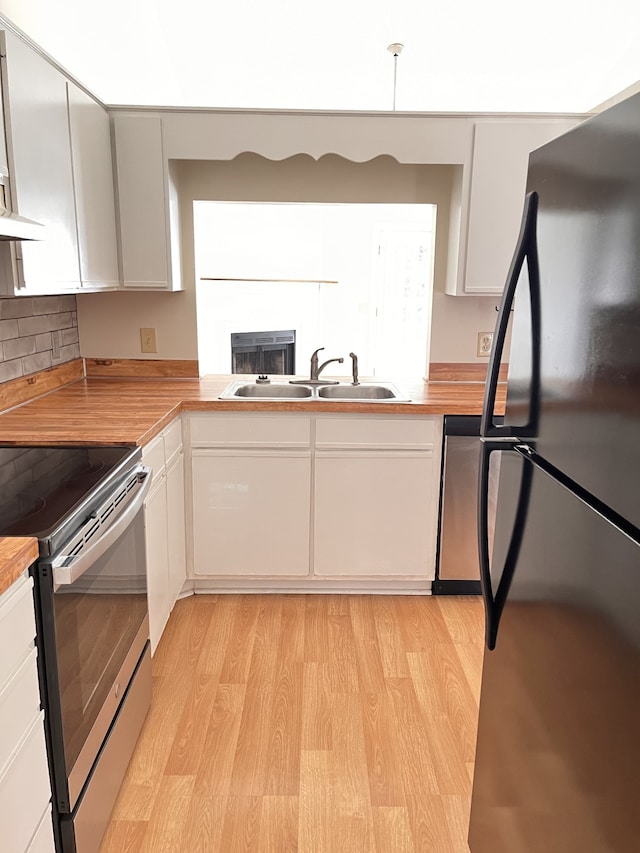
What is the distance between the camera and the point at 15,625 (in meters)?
1.16

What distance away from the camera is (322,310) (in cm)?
633

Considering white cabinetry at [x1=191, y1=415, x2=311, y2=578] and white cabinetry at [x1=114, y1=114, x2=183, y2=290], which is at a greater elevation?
white cabinetry at [x1=114, y1=114, x2=183, y2=290]

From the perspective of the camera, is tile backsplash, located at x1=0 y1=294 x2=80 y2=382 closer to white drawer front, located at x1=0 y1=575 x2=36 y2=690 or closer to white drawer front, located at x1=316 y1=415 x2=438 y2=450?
white drawer front, located at x1=316 y1=415 x2=438 y2=450

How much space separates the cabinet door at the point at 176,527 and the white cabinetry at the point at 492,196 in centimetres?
151

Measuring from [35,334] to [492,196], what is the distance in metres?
2.06

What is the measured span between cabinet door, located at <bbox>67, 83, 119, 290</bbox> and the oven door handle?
103 centimetres

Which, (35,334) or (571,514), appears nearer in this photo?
(571,514)

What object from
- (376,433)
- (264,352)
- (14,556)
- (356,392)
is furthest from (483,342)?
(264,352)

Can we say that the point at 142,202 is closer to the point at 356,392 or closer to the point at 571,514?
the point at 356,392

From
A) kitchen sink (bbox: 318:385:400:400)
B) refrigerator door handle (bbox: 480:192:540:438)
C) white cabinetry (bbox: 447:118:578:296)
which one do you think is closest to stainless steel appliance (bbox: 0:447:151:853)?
refrigerator door handle (bbox: 480:192:540:438)

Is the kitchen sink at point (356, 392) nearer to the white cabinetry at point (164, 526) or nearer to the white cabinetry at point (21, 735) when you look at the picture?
the white cabinetry at point (164, 526)

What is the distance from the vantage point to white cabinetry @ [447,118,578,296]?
277cm

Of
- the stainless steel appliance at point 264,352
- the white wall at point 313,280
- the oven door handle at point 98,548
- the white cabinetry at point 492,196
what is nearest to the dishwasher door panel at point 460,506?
the white cabinetry at point 492,196

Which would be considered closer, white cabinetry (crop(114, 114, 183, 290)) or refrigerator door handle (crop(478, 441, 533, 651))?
refrigerator door handle (crop(478, 441, 533, 651))
